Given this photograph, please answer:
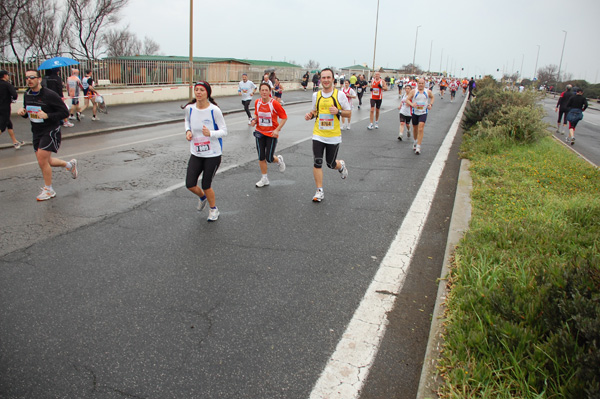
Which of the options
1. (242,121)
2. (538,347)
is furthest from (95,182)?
(242,121)

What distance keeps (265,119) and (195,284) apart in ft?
13.4

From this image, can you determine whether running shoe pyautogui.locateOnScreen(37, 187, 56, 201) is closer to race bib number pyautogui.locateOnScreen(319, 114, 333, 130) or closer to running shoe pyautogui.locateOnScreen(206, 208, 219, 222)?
running shoe pyautogui.locateOnScreen(206, 208, 219, 222)

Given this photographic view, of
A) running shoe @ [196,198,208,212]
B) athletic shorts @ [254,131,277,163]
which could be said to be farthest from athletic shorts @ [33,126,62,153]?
athletic shorts @ [254,131,277,163]

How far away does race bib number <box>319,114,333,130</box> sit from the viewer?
6.69m

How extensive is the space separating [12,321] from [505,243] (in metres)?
4.36

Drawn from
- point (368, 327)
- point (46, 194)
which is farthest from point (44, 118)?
point (368, 327)

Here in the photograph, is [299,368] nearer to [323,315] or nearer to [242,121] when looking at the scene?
[323,315]

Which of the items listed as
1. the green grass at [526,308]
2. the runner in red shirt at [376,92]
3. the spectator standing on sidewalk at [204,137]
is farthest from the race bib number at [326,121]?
the runner in red shirt at [376,92]

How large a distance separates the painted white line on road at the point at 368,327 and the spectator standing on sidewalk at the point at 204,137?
95.9 inches

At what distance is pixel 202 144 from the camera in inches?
Result: 224

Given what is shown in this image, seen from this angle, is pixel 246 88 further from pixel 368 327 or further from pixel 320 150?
pixel 368 327

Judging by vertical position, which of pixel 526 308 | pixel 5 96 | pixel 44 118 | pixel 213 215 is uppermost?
pixel 5 96

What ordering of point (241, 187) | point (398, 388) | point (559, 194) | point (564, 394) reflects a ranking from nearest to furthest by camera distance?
point (564, 394) → point (398, 388) → point (559, 194) → point (241, 187)

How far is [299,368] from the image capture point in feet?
9.59
